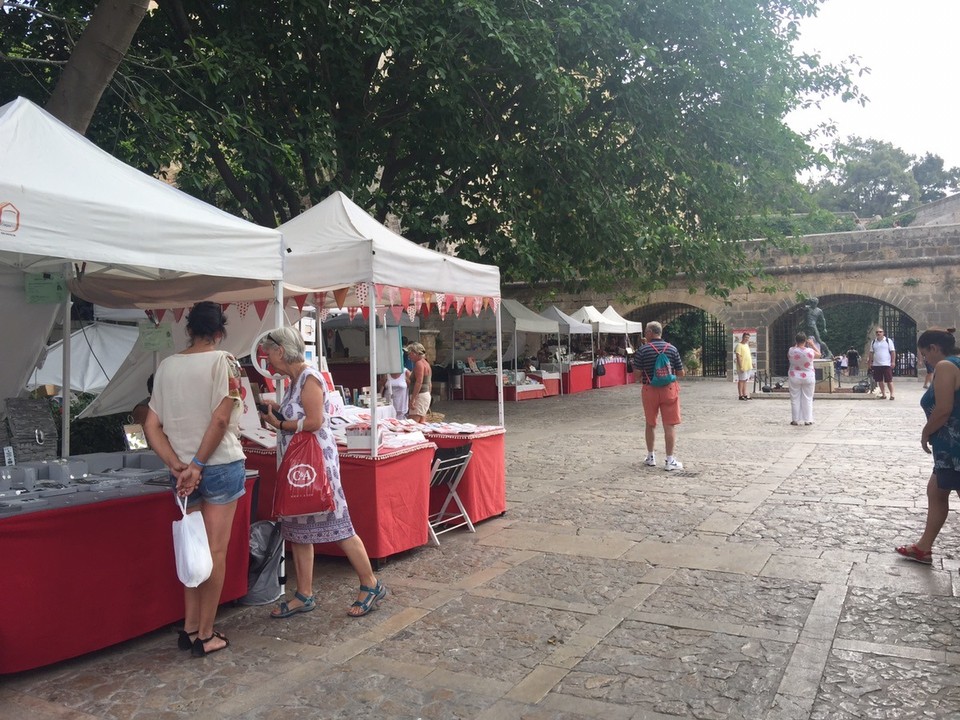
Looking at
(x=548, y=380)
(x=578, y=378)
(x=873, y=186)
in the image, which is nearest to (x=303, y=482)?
(x=548, y=380)

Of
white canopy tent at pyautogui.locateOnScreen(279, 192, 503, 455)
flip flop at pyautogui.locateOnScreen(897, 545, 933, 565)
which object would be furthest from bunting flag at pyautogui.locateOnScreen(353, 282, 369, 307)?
flip flop at pyautogui.locateOnScreen(897, 545, 933, 565)

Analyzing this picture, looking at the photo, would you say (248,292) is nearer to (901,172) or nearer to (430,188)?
(430,188)

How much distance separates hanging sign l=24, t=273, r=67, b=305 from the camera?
5.77m

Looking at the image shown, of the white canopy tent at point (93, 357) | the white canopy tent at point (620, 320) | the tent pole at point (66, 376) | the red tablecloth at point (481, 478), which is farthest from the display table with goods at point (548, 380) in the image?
the tent pole at point (66, 376)

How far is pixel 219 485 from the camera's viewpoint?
3826mm

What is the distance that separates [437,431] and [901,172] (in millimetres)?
54503

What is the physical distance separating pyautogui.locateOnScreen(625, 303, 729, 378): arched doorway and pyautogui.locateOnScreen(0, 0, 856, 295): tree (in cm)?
1338

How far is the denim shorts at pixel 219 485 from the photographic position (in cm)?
380

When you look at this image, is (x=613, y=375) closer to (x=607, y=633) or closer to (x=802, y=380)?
(x=802, y=380)

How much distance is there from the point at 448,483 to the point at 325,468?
1983 millimetres

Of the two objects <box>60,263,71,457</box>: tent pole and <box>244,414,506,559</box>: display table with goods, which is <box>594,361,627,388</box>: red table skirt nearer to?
<box>244,414,506,559</box>: display table with goods

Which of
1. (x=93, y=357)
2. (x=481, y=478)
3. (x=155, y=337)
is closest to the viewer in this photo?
(x=155, y=337)

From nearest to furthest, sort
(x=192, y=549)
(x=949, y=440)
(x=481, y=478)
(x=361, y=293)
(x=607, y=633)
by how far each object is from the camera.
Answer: (x=192, y=549), (x=607, y=633), (x=949, y=440), (x=481, y=478), (x=361, y=293)

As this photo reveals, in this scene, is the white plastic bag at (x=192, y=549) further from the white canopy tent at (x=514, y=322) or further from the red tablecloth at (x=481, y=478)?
the white canopy tent at (x=514, y=322)
